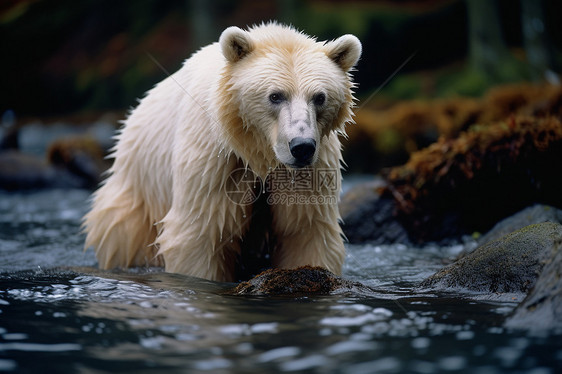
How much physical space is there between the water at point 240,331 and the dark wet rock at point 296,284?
0.17 meters

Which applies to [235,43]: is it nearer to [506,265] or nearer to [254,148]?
[254,148]

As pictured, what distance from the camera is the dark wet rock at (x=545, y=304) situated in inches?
129

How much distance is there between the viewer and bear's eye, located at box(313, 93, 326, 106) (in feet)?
15.9

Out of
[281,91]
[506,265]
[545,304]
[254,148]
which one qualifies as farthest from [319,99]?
[545,304]

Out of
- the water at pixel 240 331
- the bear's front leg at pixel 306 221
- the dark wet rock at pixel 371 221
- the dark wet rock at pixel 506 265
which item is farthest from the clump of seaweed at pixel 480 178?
the dark wet rock at pixel 506 265

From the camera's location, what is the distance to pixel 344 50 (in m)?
5.18

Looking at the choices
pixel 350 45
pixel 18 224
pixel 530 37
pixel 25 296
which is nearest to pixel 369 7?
pixel 530 37

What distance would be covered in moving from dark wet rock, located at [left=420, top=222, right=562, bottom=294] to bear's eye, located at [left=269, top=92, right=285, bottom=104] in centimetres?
179

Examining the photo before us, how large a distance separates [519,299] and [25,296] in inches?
130

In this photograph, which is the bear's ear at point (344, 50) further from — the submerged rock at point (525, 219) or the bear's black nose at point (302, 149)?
the submerged rock at point (525, 219)

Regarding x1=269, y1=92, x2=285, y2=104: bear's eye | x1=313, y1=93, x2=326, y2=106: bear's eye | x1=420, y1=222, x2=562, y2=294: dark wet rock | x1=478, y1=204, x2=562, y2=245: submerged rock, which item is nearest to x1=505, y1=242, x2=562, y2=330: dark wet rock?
x1=420, y1=222, x2=562, y2=294: dark wet rock

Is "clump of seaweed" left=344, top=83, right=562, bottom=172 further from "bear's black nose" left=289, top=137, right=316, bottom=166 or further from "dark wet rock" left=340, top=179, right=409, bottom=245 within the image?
"bear's black nose" left=289, top=137, right=316, bottom=166

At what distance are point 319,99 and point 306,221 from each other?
1.14m

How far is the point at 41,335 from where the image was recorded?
138 inches
